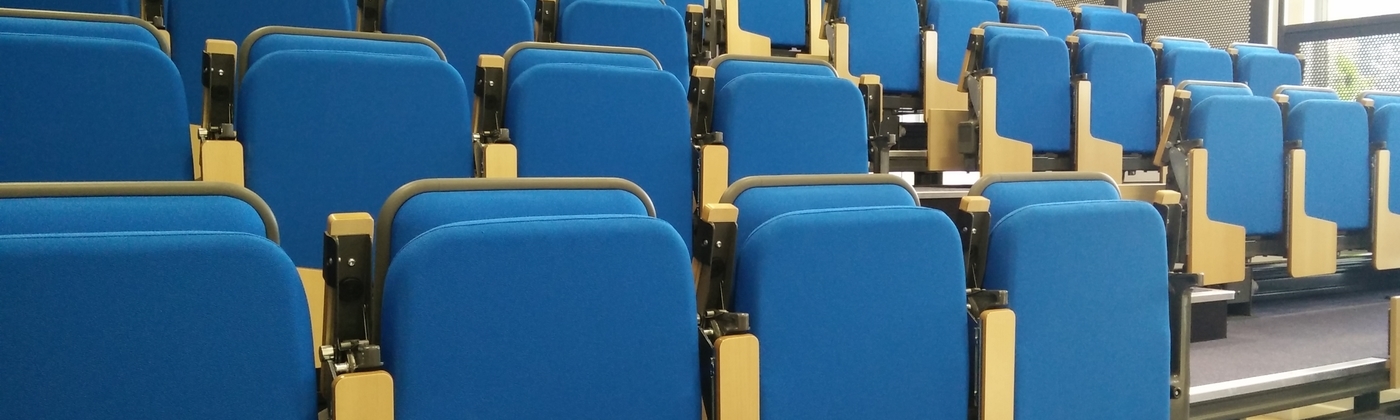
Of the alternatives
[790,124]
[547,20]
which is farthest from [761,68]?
[547,20]

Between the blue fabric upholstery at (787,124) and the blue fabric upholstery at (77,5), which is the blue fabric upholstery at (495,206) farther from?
the blue fabric upholstery at (77,5)

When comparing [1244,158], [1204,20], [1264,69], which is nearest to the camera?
[1244,158]

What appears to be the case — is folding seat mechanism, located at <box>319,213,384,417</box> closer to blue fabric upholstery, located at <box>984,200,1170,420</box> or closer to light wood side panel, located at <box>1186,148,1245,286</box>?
blue fabric upholstery, located at <box>984,200,1170,420</box>

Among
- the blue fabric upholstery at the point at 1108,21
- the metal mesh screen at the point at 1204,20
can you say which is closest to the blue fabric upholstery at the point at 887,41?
the blue fabric upholstery at the point at 1108,21

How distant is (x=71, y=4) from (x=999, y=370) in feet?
1.52

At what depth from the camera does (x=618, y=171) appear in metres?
0.46

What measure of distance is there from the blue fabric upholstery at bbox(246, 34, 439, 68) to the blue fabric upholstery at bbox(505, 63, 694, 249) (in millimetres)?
52

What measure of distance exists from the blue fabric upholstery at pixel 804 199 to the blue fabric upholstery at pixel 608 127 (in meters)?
0.13

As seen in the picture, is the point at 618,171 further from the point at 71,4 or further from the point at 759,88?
the point at 71,4

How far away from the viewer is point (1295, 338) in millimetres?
621

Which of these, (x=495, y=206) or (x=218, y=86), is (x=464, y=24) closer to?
(x=218, y=86)

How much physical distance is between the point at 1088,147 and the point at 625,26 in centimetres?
34

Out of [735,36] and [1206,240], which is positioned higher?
[735,36]

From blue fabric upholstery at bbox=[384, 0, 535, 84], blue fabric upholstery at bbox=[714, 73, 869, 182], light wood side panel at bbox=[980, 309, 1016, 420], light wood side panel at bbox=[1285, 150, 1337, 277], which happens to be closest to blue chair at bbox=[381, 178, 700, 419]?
light wood side panel at bbox=[980, 309, 1016, 420]
